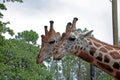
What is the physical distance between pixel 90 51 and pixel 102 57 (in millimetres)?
267

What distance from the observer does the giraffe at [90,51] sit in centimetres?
967

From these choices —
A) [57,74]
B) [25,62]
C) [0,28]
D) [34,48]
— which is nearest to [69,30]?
[0,28]

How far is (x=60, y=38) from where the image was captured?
31.6 feet

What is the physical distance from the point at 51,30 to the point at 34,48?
36791mm

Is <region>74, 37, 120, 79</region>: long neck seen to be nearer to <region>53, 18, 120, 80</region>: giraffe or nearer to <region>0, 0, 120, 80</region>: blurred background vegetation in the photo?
<region>53, 18, 120, 80</region>: giraffe

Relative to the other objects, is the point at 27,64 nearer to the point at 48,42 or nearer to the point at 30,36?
the point at 30,36

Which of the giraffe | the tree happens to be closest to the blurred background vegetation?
the tree

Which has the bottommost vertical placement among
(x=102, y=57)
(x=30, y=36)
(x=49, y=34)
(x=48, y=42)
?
(x=102, y=57)

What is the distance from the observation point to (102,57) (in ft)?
32.3

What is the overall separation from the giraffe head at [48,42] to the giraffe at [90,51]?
14cm

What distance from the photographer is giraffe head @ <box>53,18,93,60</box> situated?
9.54 m

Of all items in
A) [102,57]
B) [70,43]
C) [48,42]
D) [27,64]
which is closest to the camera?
[48,42]

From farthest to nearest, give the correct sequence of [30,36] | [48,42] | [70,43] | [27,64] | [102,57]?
[30,36]
[27,64]
[102,57]
[70,43]
[48,42]

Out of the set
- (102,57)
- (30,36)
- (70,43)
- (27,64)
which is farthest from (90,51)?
(30,36)
